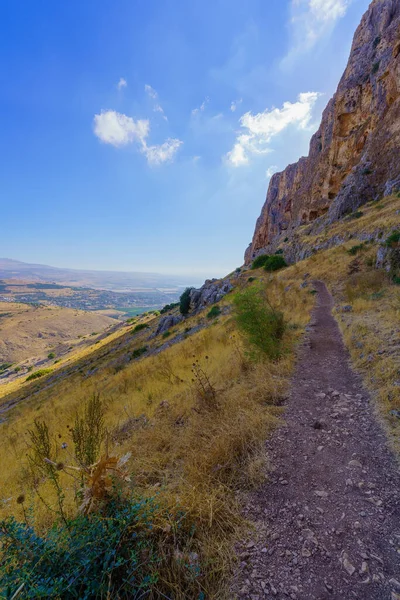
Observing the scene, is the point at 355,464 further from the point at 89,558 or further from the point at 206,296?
the point at 206,296

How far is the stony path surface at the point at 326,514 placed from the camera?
1.60 meters

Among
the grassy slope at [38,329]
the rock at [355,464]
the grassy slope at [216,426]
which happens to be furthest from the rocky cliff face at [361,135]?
the grassy slope at [38,329]

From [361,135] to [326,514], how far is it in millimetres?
51036

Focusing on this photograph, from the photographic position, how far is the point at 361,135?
125ft

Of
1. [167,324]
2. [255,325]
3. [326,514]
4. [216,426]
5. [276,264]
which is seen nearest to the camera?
[326,514]

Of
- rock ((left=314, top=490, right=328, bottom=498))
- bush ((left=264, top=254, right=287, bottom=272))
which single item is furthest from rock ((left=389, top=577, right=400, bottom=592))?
bush ((left=264, top=254, right=287, bottom=272))

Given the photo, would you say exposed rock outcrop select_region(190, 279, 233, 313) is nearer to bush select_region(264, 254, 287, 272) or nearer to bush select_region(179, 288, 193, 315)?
bush select_region(179, 288, 193, 315)

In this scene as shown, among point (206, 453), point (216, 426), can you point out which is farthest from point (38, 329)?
point (206, 453)

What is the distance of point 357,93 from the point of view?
39.7 metres

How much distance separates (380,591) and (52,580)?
1987mm

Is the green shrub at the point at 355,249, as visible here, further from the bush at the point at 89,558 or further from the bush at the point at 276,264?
the bush at the point at 89,558

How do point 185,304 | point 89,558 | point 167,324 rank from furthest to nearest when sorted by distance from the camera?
point 185,304
point 167,324
point 89,558

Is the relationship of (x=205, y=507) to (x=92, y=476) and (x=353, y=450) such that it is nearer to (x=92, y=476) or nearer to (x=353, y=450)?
(x=92, y=476)

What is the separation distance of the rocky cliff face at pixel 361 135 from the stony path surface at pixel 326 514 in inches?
1297
